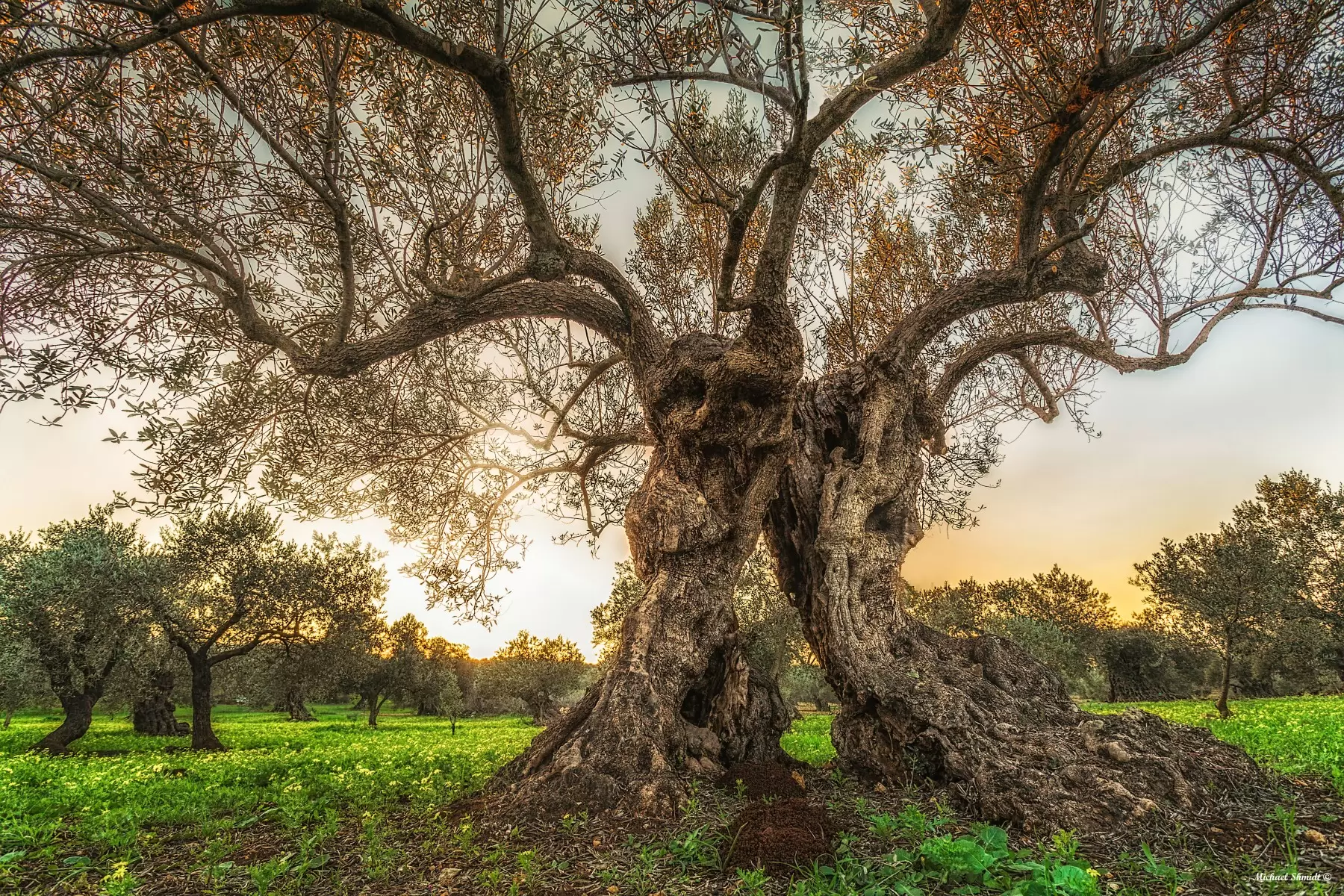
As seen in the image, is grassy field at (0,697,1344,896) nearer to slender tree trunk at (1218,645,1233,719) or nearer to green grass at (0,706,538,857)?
green grass at (0,706,538,857)

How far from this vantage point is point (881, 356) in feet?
29.4

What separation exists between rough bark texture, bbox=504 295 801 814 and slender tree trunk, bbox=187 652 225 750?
53.7ft

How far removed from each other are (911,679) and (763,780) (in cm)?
217

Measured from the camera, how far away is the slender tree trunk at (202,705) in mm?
16203

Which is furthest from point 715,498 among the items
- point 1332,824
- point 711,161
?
point 1332,824

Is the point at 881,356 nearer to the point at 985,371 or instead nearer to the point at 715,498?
the point at 715,498

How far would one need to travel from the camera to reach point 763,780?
5.58 metres

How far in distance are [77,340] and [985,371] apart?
15.8 meters

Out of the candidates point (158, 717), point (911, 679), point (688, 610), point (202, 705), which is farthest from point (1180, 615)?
point (158, 717)

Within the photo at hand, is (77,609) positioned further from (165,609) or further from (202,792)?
(202,792)

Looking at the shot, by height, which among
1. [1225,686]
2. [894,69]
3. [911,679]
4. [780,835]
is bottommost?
[1225,686]

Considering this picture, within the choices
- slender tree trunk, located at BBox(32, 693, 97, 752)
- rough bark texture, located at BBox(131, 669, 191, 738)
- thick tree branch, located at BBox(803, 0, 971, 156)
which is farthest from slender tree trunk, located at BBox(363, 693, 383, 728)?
thick tree branch, located at BBox(803, 0, 971, 156)

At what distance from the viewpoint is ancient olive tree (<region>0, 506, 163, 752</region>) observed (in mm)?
16125

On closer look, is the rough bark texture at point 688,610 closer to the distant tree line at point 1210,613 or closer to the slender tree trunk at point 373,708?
the distant tree line at point 1210,613
